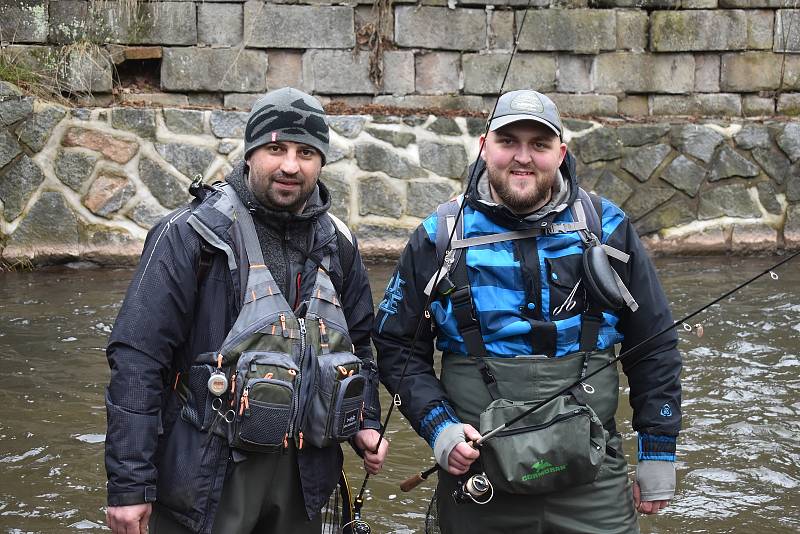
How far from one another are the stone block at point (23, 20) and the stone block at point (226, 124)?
160 centimetres

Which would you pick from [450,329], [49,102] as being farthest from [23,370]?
[450,329]

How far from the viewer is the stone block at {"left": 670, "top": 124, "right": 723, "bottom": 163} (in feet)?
30.6

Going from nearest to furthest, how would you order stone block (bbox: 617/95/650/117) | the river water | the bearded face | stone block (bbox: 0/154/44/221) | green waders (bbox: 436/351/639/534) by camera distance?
green waders (bbox: 436/351/639/534) → the bearded face → the river water → stone block (bbox: 0/154/44/221) → stone block (bbox: 617/95/650/117)

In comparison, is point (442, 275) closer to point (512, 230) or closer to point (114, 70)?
point (512, 230)

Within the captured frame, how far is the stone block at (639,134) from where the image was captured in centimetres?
924

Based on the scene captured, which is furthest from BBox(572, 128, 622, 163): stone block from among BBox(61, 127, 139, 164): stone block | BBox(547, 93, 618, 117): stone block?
BBox(61, 127, 139, 164): stone block

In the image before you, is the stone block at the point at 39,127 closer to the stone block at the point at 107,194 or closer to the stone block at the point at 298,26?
the stone block at the point at 107,194

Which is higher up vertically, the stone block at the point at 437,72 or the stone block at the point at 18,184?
the stone block at the point at 437,72

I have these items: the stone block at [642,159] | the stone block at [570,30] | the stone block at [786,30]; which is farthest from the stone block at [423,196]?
the stone block at [786,30]

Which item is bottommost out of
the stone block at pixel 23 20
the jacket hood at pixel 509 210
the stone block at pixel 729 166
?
the jacket hood at pixel 509 210

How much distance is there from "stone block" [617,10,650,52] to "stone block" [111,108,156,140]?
4280mm

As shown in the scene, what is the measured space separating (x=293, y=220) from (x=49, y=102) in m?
6.04

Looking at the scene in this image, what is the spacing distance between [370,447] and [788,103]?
7.88 metres

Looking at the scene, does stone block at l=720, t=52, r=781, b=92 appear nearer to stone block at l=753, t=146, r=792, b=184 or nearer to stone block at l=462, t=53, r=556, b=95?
stone block at l=753, t=146, r=792, b=184
